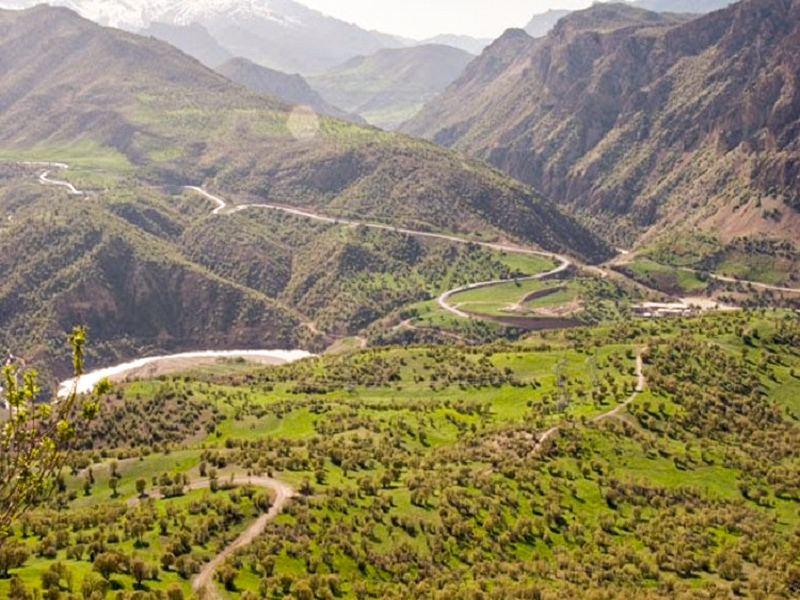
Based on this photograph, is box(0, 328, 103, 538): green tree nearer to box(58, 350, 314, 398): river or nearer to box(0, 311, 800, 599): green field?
box(0, 311, 800, 599): green field

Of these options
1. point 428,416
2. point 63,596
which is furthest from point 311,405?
point 63,596

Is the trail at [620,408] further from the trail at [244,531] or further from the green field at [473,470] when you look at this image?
the trail at [244,531]

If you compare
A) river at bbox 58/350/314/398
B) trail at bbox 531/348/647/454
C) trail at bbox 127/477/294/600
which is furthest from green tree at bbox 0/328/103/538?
river at bbox 58/350/314/398

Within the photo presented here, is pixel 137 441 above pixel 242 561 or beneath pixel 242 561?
beneath

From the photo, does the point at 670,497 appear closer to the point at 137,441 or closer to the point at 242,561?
the point at 242,561

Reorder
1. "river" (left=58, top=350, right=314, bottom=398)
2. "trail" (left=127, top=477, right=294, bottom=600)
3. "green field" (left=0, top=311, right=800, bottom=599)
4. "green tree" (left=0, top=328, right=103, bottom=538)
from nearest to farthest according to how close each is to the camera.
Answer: "green tree" (left=0, top=328, right=103, bottom=538)
"trail" (left=127, top=477, right=294, bottom=600)
"green field" (left=0, top=311, right=800, bottom=599)
"river" (left=58, top=350, right=314, bottom=398)

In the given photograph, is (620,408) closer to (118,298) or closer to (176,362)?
(176,362)
